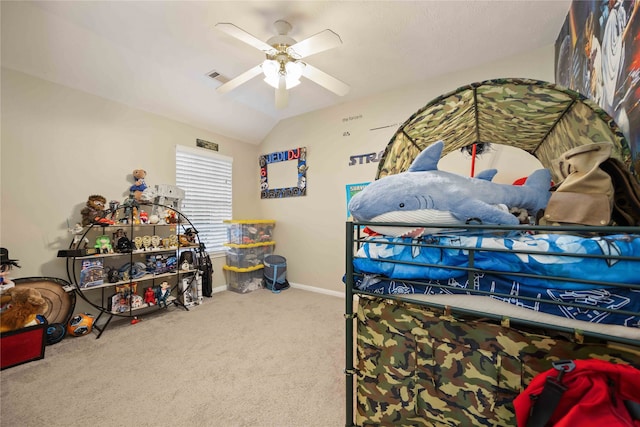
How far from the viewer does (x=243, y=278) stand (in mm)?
3607

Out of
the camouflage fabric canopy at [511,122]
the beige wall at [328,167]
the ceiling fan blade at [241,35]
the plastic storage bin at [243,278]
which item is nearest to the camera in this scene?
the camouflage fabric canopy at [511,122]

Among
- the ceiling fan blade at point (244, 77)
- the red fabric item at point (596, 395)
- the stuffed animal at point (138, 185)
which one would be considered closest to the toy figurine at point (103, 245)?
the stuffed animal at point (138, 185)

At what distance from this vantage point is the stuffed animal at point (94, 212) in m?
2.33

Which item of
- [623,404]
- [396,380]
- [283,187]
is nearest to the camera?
[623,404]

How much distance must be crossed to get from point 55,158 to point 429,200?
3.20 meters

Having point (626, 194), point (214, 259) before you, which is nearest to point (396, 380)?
point (626, 194)

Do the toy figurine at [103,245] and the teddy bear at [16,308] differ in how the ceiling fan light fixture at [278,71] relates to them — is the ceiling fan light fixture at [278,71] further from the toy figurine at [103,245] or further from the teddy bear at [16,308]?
the toy figurine at [103,245]

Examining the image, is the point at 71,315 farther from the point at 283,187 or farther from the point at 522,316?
the point at 522,316

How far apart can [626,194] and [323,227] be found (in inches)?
115

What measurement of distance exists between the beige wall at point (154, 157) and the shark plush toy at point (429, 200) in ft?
6.44

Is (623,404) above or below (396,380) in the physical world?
above

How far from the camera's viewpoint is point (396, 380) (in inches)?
34.6

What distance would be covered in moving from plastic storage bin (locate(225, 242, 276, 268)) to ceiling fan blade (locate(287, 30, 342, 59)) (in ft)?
8.29

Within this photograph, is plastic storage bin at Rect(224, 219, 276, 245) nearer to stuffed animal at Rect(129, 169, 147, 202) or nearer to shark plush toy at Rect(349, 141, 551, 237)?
stuffed animal at Rect(129, 169, 147, 202)
